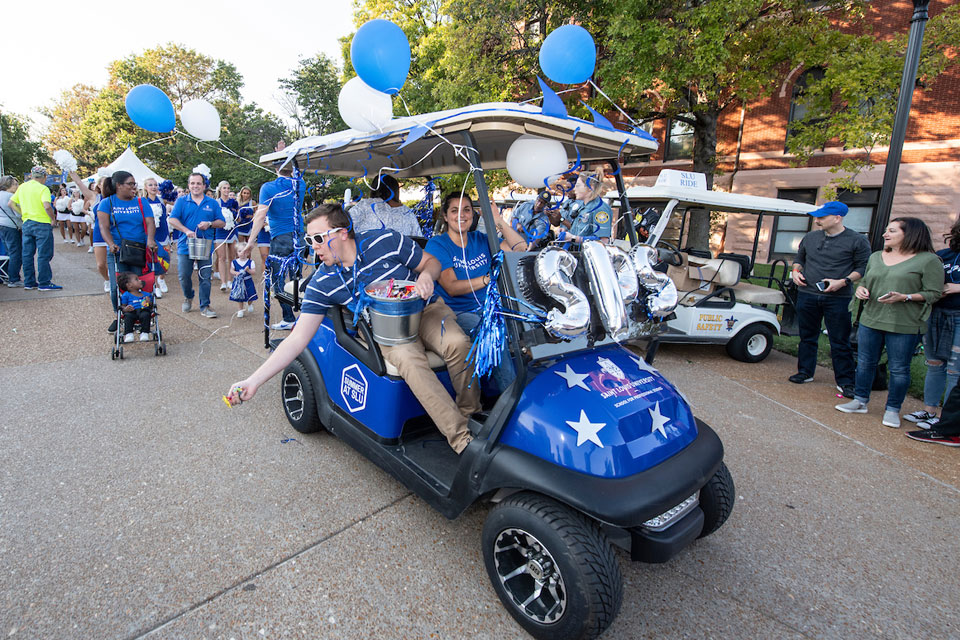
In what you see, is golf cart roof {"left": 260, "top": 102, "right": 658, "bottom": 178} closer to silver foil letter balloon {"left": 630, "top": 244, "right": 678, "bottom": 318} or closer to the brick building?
silver foil letter balloon {"left": 630, "top": 244, "right": 678, "bottom": 318}

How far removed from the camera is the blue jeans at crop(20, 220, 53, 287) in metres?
6.95

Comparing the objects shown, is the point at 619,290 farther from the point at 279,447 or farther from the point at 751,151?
the point at 751,151

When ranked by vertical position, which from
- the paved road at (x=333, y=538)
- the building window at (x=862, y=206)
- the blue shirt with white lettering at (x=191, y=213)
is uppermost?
the building window at (x=862, y=206)

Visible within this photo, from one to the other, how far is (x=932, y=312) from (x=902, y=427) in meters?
0.96

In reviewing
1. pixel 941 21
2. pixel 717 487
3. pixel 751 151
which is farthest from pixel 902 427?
pixel 751 151

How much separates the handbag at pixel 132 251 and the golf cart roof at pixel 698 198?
5.25m

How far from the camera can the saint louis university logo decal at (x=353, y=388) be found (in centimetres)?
273

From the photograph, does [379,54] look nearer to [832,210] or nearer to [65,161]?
[832,210]

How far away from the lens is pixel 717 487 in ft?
7.30

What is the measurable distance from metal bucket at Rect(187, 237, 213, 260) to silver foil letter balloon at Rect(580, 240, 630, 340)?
19.3 feet

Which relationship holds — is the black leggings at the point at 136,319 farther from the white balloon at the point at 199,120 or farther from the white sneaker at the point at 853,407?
the white sneaker at the point at 853,407

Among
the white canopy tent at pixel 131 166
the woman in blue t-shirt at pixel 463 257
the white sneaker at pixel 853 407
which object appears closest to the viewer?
the woman in blue t-shirt at pixel 463 257

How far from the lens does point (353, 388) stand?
281cm

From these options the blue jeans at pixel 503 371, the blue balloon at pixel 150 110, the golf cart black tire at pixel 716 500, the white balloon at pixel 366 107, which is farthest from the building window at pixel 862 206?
the blue balloon at pixel 150 110
